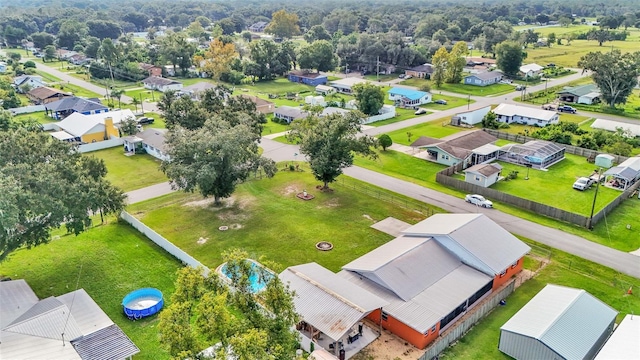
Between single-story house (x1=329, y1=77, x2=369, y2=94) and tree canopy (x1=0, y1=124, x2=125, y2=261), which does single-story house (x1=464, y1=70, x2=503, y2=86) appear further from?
tree canopy (x1=0, y1=124, x2=125, y2=261)

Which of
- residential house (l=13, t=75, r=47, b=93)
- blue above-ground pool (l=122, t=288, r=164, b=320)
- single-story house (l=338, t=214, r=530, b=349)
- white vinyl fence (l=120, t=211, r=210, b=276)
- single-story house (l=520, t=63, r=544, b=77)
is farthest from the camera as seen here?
single-story house (l=520, t=63, r=544, b=77)

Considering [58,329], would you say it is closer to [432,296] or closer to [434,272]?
[432,296]

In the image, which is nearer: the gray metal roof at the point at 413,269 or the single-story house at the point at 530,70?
the gray metal roof at the point at 413,269

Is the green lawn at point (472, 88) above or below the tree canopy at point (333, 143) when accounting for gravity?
below

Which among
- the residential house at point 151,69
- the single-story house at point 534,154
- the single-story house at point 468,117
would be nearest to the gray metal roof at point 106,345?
the single-story house at point 534,154

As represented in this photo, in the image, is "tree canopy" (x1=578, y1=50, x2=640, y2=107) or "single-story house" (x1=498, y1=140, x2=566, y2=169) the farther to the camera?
"tree canopy" (x1=578, y1=50, x2=640, y2=107)

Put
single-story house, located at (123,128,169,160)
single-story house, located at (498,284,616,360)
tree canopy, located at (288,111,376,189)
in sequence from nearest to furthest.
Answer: single-story house, located at (498,284,616,360)
tree canopy, located at (288,111,376,189)
single-story house, located at (123,128,169,160)

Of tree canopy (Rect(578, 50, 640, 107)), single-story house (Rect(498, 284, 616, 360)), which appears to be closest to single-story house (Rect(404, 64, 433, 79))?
tree canopy (Rect(578, 50, 640, 107))

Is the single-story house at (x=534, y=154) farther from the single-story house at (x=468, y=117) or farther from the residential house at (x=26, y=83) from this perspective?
the residential house at (x=26, y=83)

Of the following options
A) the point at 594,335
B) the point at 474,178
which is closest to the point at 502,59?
the point at 474,178
